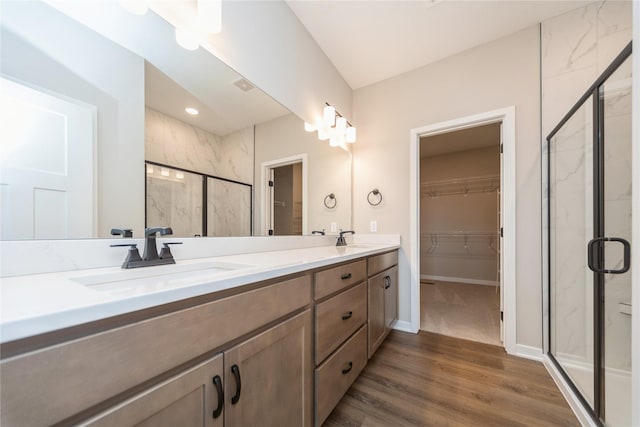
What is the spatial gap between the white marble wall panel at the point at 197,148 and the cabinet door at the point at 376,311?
3.72 feet

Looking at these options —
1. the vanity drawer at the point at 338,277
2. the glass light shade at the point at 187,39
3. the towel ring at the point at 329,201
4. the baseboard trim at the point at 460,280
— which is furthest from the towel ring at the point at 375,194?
the baseboard trim at the point at 460,280

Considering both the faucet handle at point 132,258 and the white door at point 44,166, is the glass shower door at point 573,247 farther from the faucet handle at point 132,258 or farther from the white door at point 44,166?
the white door at point 44,166

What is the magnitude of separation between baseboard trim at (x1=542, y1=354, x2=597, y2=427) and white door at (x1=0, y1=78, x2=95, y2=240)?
2.39m

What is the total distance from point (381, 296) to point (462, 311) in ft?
5.36

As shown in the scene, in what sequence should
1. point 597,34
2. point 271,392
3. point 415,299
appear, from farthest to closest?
point 415,299 → point 597,34 → point 271,392

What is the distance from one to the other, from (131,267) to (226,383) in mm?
527

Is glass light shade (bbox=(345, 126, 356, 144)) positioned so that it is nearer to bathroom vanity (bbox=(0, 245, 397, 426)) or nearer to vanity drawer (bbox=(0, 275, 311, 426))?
bathroom vanity (bbox=(0, 245, 397, 426))

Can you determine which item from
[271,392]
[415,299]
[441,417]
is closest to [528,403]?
[441,417]

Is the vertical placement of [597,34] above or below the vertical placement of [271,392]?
above

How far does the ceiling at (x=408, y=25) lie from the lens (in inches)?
70.1

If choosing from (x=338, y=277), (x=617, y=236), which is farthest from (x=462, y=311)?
(x=338, y=277)

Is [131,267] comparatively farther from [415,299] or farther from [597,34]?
[597,34]

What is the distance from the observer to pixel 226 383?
69 centimetres

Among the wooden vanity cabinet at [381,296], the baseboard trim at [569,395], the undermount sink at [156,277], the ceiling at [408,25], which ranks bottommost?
the baseboard trim at [569,395]
